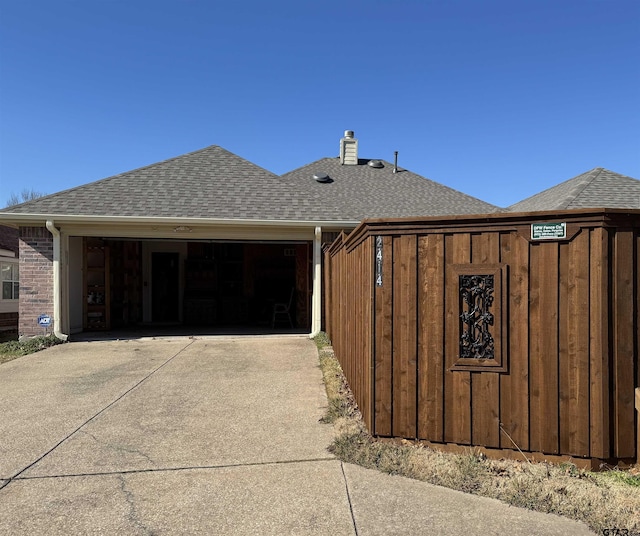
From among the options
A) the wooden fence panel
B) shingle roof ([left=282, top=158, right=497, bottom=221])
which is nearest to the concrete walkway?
the wooden fence panel

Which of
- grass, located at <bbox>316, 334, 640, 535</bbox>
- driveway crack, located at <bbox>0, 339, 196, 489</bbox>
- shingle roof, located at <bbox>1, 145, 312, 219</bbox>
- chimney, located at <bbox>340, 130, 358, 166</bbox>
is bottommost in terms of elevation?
driveway crack, located at <bbox>0, 339, 196, 489</bbox>

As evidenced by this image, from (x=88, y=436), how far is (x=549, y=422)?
410cm

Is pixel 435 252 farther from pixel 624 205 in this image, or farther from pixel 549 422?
pixel 624 205

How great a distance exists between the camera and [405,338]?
3.96 meters

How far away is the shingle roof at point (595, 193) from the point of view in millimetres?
9961

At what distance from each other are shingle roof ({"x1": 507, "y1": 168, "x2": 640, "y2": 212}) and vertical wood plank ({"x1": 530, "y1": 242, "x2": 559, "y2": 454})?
6.62 metres

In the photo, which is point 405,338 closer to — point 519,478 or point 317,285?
point 519,478

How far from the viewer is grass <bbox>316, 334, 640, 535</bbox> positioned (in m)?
2.90

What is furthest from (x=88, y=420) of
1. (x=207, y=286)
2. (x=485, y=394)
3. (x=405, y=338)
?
(x=207, y=286)

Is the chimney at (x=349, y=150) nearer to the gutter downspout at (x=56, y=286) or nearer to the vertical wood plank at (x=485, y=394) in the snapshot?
the gutter downspout at (x=56, y=286)

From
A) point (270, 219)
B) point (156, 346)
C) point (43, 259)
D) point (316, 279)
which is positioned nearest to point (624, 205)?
point (316, 279)

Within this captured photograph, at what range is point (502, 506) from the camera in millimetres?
3004

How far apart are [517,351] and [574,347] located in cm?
42

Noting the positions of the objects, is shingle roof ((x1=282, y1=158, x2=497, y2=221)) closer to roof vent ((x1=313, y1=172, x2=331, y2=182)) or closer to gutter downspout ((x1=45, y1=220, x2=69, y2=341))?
roof vent ((x1=313, y1=172, x2=331, y2=182))
